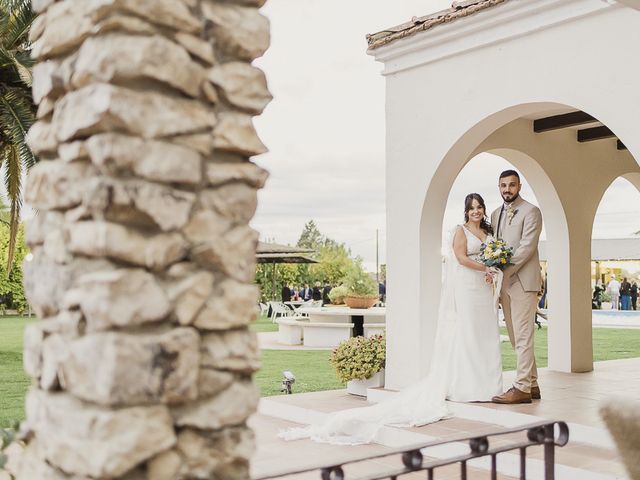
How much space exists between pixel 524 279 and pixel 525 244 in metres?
0.36

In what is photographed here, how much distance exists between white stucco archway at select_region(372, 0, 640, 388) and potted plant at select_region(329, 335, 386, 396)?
0.68 ft

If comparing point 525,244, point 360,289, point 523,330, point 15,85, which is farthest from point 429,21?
point 15,85

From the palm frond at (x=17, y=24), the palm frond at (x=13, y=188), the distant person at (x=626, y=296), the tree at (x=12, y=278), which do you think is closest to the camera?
the palm frond at (x=17, y=24)

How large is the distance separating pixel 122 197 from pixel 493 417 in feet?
18.5

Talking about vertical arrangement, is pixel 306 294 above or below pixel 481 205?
below

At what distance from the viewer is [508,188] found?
760 centimetres

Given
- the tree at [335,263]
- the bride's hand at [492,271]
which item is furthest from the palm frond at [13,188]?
the tree at [335,263]

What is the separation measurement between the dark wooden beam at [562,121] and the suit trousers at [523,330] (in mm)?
2531

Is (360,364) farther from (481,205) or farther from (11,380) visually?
(11,380)

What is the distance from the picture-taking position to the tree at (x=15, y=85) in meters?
11.7

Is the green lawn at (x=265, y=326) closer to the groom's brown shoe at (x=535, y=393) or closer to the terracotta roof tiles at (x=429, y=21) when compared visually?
the terracotta roof tiles at (x=429, y=21)

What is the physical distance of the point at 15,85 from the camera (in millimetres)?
12930

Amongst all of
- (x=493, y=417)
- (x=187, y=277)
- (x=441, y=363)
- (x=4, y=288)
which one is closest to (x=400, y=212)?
(x=441, y=363)

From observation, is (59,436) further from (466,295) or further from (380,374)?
(380,374)
